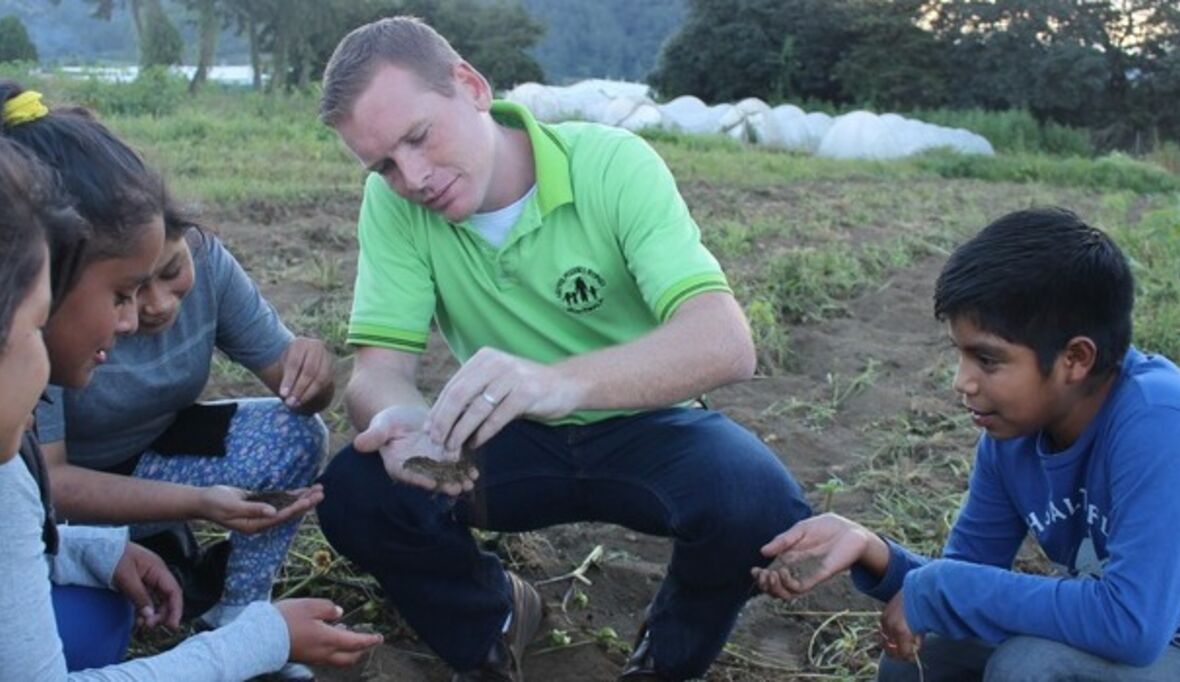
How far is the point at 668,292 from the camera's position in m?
2.15

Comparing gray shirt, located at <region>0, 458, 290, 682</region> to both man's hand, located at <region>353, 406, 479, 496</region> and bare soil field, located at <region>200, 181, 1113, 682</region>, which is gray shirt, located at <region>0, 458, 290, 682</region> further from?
bare soil field, located at <region>200, 181, 1113, 682</region>

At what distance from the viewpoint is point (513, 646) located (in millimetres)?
2332

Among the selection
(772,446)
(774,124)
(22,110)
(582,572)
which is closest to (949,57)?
(774,124)

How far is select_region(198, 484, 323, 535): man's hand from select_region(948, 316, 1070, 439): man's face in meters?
1.04

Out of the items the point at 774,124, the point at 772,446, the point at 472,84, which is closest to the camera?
the point at 472,84

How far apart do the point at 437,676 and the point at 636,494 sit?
1.75ft

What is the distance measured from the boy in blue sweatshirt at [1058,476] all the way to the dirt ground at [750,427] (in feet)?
1.87

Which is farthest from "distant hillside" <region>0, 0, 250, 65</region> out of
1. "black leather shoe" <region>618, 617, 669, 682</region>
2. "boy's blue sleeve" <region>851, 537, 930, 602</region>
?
"boy's blue sleeve" <region>851, 537, 930, 602</region>

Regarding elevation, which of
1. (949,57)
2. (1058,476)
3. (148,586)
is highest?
(1058,476)

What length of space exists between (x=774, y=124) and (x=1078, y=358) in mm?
22908

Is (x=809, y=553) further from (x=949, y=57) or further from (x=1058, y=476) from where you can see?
(x=949, y=57)

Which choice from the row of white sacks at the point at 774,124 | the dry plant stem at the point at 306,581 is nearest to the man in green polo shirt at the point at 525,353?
the dry plant stem at the point at 306,581

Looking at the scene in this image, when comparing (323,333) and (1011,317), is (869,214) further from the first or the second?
(1011,317)

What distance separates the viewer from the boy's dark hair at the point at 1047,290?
181 centimetres
